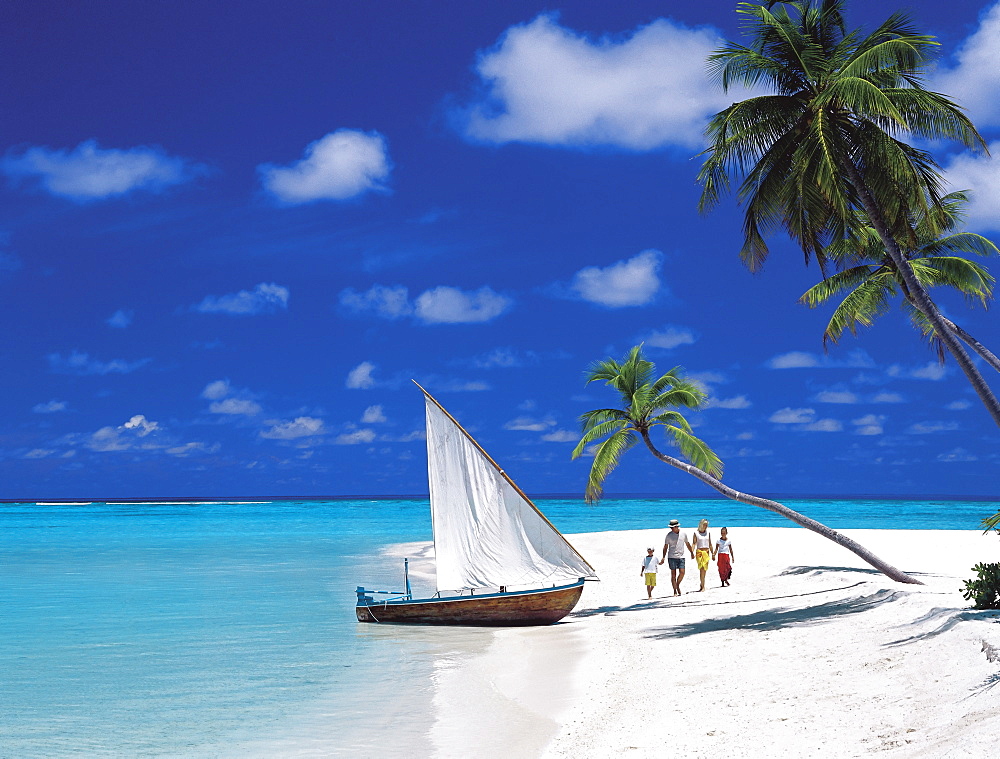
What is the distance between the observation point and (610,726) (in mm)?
9305

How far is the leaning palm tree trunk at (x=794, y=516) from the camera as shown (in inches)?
610

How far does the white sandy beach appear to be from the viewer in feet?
24.4

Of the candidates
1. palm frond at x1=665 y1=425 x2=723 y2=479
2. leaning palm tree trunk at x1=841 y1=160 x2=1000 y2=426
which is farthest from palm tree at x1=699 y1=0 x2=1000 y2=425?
palm frond at x1=665 y1=425 x2=723 y2=479

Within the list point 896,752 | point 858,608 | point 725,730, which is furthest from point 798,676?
point 858,608

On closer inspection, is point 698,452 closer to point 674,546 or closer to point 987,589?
point 674,546

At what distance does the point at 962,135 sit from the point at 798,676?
8.99m

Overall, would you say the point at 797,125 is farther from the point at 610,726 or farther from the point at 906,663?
the point at 610,726

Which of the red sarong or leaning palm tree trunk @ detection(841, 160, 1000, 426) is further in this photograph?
the red sarong

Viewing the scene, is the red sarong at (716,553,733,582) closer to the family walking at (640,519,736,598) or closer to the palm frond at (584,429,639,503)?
the family walking at (640,519,736,598)

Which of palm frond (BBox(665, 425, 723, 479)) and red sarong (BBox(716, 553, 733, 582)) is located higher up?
palm frond (BBox(665, 425, 723, 479))

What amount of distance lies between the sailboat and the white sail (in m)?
0.02

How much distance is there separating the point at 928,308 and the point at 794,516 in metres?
6.12

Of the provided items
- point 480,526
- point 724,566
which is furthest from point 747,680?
point 724,566

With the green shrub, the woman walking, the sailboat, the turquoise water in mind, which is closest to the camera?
the green shrub
